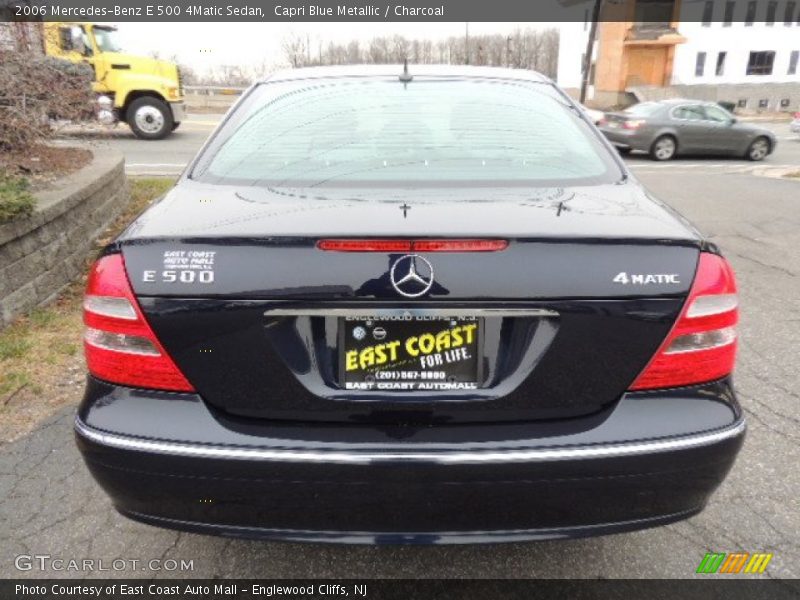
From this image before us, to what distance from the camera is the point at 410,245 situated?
67.2 inches

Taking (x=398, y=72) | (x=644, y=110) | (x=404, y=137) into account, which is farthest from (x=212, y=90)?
(x=404, y=137)

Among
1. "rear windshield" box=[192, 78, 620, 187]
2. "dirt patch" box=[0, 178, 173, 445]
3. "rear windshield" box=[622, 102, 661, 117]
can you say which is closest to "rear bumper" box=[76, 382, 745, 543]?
"rear windshield" box=[192, 78, 620, 187]

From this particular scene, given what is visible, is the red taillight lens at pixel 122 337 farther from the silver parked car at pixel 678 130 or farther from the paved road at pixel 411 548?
the silver parked car at pixel 678 130

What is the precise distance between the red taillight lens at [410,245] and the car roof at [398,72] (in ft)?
4.93

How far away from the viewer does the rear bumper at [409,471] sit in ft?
5.73

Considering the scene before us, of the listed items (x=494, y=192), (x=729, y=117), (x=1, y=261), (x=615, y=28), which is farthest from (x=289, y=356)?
(x=615, y=28)

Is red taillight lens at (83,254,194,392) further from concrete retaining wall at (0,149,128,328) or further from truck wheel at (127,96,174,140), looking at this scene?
truck wheel at (127,96,174,140)

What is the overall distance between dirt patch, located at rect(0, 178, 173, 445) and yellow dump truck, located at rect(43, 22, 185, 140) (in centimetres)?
1211

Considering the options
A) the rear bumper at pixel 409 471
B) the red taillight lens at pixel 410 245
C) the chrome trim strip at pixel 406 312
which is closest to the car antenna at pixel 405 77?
the red taillight lens at pixel 410 245

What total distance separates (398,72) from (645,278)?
1730mm

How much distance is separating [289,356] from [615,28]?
48.8 metres

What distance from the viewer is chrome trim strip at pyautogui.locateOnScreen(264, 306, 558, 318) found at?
5.60 ft

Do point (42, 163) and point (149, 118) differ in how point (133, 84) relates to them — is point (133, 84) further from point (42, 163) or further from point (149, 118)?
point (42, 163)

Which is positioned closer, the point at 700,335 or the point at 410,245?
the point at 410,245
